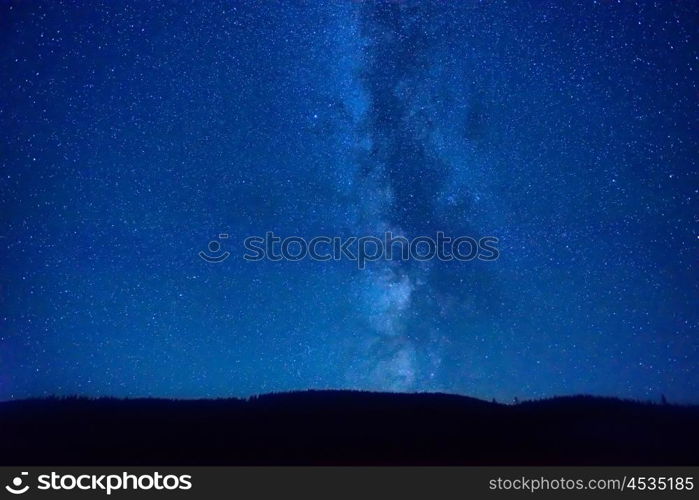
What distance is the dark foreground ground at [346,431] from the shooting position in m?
7.19

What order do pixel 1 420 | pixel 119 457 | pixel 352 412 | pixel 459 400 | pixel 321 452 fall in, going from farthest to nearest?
pixel 459 400 < pixel 352 412 < pixel 1 420 < pixel 321 452 < pixel 119 457

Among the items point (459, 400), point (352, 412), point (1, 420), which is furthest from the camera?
point (459, 400)

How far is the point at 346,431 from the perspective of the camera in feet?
28.0

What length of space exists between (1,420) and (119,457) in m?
4.23

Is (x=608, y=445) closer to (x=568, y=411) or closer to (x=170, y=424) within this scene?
(x=568, y=411)

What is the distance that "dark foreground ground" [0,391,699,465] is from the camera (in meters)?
7.19
